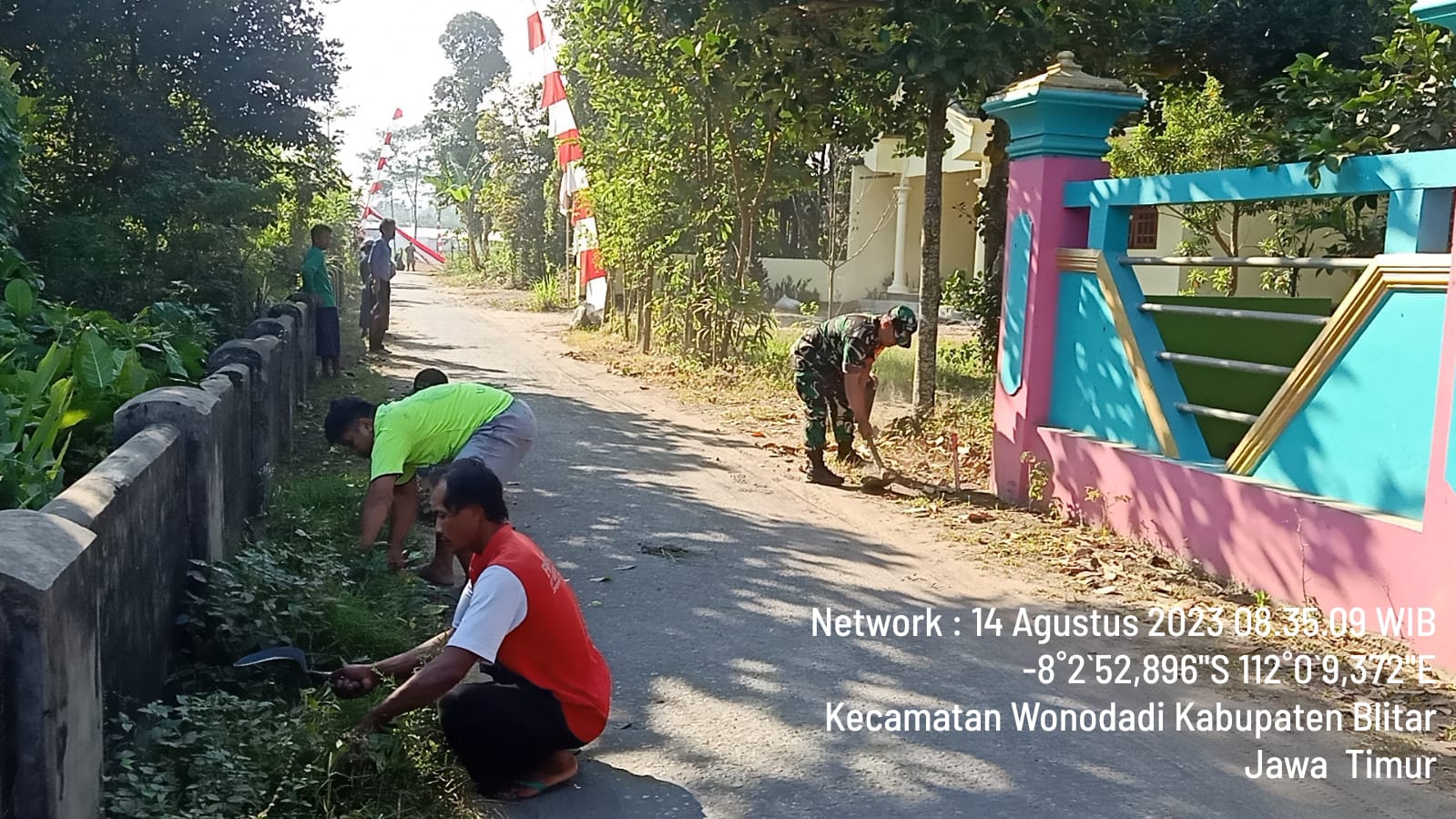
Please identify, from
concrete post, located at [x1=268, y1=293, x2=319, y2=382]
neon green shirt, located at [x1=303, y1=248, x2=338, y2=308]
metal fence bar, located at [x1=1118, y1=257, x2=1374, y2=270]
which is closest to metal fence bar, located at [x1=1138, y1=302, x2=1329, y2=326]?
metal fence bar, located at [x1=1118, y1=257, x2=1374, y2=270]

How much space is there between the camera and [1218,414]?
6.43 meters

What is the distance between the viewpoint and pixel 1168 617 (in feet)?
18.8

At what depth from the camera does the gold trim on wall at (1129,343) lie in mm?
6738

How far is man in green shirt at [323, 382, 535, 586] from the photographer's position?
5.62 m

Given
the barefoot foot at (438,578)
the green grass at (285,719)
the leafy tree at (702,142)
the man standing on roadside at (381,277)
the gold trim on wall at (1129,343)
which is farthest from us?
the man standing on roadside at (381,277)

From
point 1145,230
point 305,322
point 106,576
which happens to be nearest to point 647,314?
point 305,322

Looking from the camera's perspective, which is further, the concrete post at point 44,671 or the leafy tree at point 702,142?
the leafy tree at point 702,142

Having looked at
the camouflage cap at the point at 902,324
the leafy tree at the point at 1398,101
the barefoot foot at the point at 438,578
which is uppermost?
the leafy tree at the point at 1398,101

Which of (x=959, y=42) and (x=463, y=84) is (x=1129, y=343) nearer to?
(x=959, y=42)

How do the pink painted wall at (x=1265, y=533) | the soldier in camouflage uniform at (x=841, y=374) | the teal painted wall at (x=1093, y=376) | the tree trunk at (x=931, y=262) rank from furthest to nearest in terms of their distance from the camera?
the tree trunk at (x=931, y=262), the soldier in camouflage uniform at (x=841, y=374), the teal painted wall at (x=1093, y=376), the pink painted wall at (x=1265, y=533)

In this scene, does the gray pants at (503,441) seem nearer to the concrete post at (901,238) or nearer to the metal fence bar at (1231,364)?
the metal fence bar at (1231,364)

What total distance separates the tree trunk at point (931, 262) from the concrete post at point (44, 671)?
778 cm

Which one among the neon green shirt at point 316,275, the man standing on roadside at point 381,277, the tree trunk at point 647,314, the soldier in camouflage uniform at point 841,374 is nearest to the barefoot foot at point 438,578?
the soldier in camouflage uniform at point 841,374

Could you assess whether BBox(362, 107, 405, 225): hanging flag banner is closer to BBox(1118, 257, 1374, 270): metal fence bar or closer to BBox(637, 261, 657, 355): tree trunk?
BBox(637, 261, 657, 355): tree trunk
